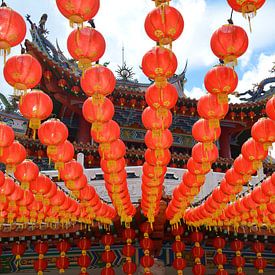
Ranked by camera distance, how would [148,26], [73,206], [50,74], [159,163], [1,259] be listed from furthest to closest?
[50,74], [1,259], [73,206], [159,163], [148,26]

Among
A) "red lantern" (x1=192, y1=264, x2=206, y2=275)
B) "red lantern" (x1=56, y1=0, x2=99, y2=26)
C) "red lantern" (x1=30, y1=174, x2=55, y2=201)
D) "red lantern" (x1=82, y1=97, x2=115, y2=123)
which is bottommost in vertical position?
"red lantern" (x1=192, y1=264, x2=206, y2=275)

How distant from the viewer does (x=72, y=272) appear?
11.0 metres

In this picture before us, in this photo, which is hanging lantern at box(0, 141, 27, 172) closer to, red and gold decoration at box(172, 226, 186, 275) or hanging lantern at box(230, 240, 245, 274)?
red and gold decoration at box(172, 226, 186, 275)

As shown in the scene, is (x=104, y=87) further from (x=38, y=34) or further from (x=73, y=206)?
(x=38, y=34)

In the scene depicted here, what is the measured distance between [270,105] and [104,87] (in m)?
1.84

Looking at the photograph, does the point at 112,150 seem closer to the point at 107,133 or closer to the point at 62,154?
the point at 107,133

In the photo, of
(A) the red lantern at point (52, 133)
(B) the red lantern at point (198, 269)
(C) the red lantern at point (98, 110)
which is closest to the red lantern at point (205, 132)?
(C) the red lantern at point (98, 110)

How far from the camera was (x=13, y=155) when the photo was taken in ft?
20.0

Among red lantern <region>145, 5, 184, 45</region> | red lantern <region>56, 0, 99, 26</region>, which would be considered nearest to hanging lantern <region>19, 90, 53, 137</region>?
red lantern <region>56, 0, 99, 26</region>

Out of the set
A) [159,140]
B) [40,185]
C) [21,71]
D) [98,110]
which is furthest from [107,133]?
[40,185]

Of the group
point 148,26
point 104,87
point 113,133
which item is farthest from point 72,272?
point 148,26

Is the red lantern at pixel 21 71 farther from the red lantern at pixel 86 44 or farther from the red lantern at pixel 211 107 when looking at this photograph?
the red lantern at pixel 211 107

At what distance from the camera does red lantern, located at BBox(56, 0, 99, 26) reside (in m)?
3.84

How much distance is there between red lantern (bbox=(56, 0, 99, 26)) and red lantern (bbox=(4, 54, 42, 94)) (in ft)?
3.02
